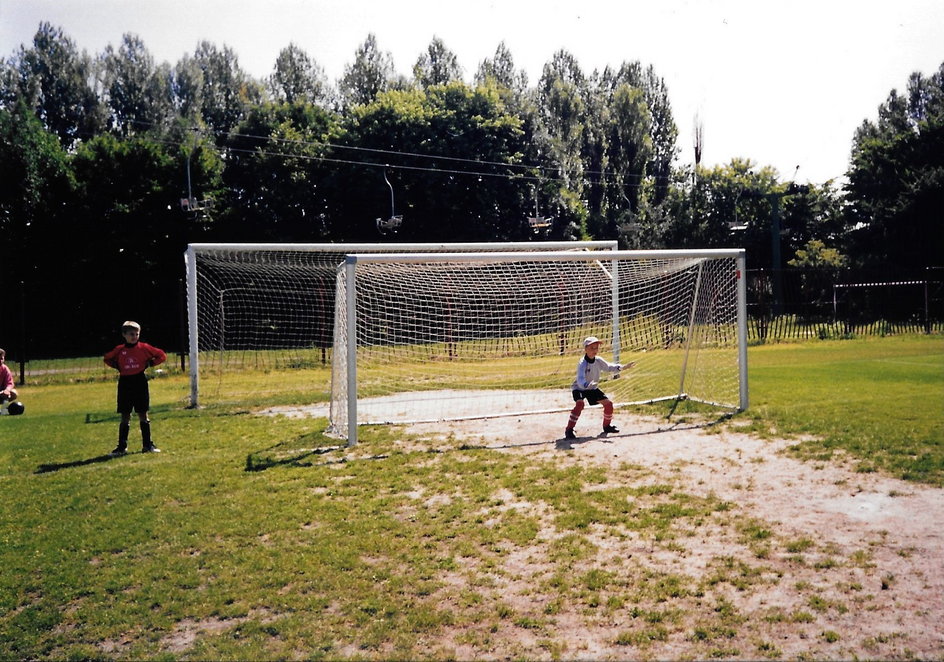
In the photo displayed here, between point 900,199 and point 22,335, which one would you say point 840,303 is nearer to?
point 900,199

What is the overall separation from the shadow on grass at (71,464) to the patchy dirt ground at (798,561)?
4.77 meters

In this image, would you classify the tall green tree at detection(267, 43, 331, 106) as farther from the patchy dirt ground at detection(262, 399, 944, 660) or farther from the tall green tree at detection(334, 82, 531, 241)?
the patchy dirt ground at detection(262, 399, 944, 660)

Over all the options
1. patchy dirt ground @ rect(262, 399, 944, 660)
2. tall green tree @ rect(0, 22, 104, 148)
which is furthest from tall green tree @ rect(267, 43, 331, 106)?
patchy dirt ground @ rect(262, 399, 944, 660)

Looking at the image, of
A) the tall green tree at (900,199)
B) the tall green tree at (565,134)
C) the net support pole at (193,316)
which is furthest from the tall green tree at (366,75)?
the net support pole at (193,316)

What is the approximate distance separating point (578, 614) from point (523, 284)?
13937 millimetres

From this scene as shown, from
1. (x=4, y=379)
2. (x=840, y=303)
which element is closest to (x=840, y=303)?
(x=840, y=303)

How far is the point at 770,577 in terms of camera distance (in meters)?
5.10

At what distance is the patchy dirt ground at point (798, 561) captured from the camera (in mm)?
4184

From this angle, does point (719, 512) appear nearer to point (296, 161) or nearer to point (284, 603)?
point (284, 603)

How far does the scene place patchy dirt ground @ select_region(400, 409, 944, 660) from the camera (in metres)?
4.18

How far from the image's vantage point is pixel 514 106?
4234cm

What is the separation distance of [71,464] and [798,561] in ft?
24.0

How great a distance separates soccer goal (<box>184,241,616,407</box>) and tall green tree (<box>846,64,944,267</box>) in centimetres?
2239

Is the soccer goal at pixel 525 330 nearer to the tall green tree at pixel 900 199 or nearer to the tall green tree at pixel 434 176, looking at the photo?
the tall green tree at pixel 434 176
